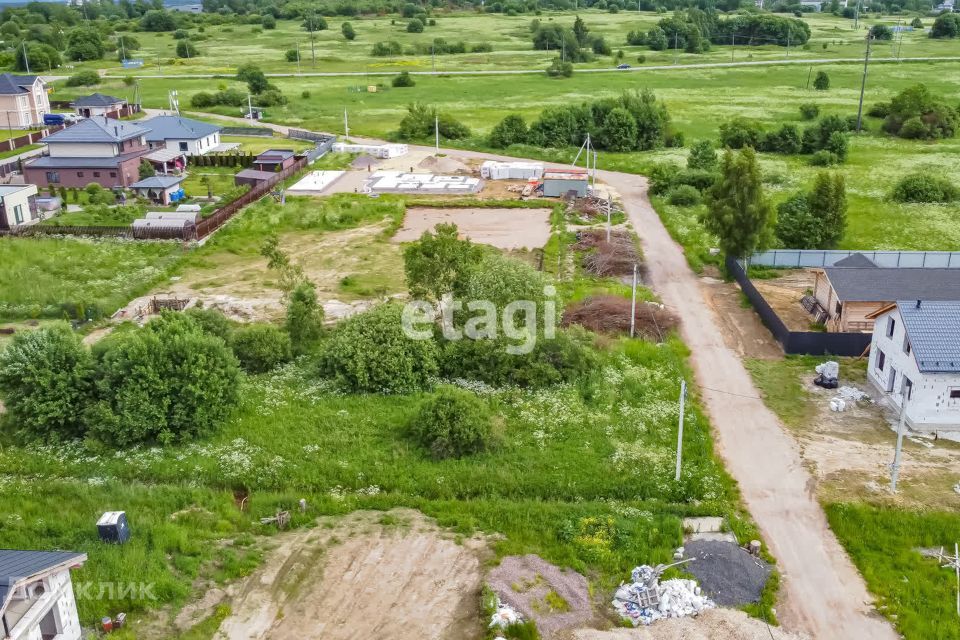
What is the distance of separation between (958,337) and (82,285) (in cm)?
3530

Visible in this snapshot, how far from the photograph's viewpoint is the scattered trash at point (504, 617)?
17.9m

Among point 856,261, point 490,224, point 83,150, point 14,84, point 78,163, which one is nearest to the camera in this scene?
point 856,261

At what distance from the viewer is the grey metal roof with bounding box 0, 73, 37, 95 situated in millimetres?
78500

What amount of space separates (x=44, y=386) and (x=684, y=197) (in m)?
39.2

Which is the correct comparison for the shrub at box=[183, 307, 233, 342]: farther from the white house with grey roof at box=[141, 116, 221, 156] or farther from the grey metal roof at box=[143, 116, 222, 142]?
the grey metal roof at box=[143, 116, 222, 142]

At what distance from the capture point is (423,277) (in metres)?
32.3

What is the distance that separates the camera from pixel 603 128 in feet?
237

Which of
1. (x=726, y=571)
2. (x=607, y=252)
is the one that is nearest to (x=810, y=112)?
(x=607, y=252)

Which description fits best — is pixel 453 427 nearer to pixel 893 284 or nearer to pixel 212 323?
pixel 212 323

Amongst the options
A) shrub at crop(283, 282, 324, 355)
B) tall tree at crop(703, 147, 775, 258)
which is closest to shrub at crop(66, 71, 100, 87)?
shrub at crop(283, 282, 324, 355)

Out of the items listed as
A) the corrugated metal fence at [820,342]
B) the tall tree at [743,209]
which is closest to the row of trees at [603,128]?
the tall tree at [743,209]

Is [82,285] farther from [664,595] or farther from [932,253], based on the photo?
[932,253]

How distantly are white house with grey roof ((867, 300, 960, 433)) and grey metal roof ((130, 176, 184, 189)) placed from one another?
43.5 m

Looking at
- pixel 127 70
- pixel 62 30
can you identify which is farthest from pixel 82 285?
pixel 62 30
